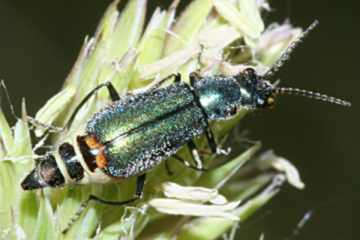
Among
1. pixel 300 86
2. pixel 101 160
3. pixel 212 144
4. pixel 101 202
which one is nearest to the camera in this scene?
pixel 101 202

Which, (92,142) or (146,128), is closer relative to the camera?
(92,142)

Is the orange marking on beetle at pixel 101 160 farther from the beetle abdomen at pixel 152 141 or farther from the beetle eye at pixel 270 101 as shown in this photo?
the beetle eye at pixel 270 101

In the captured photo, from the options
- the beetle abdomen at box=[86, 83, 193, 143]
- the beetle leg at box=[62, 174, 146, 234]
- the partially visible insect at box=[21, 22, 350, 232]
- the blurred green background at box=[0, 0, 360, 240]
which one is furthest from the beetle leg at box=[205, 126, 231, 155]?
the blurred green background at box=[0, 0, 360, 240]

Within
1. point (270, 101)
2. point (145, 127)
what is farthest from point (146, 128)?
point (270, 101)

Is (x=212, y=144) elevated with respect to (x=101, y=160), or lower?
lower

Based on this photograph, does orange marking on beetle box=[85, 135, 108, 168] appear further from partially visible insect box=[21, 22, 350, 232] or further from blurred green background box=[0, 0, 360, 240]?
blurred green background box=[0, 0, 360, 240]

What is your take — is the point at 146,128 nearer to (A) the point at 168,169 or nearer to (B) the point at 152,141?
(B) the point at 152,141

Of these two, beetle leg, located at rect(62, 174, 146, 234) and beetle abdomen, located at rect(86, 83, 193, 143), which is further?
beetle abdomen, located at rect(86, 83, 193, 143)
